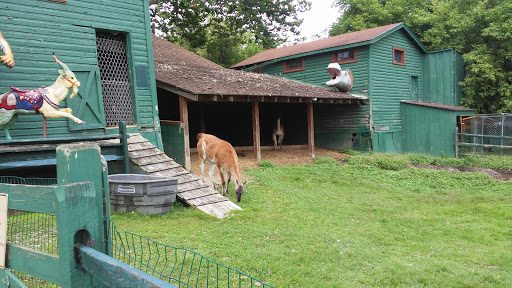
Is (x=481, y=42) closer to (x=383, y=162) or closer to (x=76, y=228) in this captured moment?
(x=383, y=162)

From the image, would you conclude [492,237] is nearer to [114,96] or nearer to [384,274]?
[384,274]

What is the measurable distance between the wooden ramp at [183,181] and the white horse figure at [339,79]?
11636 mm

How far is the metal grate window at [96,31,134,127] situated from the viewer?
34.3ft

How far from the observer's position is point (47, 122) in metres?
9.00

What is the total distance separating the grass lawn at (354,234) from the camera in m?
4.68

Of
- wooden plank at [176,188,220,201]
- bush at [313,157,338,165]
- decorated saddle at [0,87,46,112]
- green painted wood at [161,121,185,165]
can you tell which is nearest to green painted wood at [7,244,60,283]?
wooden plank at [176,188,220,201]

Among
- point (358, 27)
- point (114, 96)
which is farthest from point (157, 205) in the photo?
point (358, 27)

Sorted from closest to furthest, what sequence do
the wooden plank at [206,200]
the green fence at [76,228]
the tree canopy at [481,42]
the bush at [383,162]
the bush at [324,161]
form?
1. the green fence at [76,228]
2. the wooden plank at [206,200]
3. the bush at [383,162]
4. the bush at [324,161]
5. the tree canopy at [481,42]

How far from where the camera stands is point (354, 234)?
648 cm

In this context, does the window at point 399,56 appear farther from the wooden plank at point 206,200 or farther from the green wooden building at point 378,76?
the wooden plank at point 206,200

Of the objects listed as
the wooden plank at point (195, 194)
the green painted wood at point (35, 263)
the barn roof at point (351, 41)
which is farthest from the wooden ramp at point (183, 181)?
the barn roof at point (351, 41)

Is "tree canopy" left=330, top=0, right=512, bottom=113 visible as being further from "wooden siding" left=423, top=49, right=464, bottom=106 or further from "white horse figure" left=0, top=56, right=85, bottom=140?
"white horse figure" left=0, top=56, right=85, bottom=140

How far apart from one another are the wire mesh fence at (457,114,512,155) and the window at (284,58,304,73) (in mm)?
9020

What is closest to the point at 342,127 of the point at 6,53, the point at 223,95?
the point at 223,95
